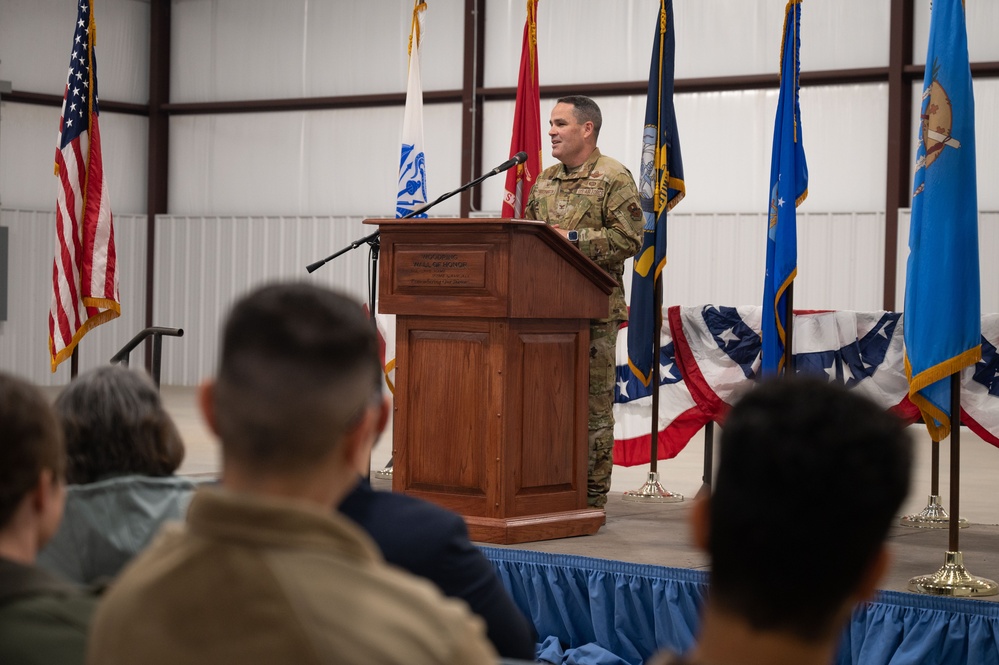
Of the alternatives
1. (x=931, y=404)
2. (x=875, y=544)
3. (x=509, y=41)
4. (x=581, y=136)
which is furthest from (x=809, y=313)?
(x=509, y=41)

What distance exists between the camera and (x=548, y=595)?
164 inches

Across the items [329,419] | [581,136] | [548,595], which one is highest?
[581,136]

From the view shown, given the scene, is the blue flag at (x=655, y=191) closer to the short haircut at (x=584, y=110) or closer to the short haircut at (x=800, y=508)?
the short haircut at (x=584, y=110)

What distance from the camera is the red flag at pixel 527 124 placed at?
6.71 meters

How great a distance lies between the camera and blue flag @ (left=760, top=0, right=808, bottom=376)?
570cm

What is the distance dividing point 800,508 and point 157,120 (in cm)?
1417

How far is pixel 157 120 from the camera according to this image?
14.4m

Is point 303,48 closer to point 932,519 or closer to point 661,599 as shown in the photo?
point 932,519

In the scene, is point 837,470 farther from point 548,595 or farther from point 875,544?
point 548,595

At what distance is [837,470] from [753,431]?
0.07 metres

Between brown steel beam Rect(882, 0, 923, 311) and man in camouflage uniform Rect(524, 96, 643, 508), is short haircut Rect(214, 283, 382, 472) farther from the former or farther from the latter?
brown steel beam Rect(882, 0, 923, 311)

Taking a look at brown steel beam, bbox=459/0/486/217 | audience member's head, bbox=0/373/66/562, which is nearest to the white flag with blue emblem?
brown steel beam, bbox=459/0/486/217

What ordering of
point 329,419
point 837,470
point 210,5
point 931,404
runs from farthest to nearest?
point 210,5, point 931,404, point 329,419, point 837,470

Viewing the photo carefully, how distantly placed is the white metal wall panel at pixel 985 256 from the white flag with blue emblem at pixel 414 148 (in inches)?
190
